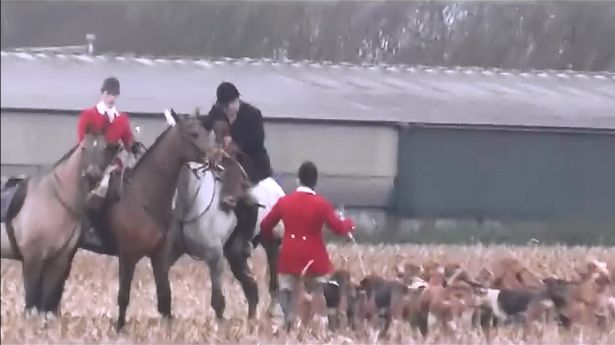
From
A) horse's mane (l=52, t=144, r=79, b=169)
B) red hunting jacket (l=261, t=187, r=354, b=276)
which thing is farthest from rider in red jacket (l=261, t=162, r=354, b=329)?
horse's mane (l=52, t=144, r=79, b=169)

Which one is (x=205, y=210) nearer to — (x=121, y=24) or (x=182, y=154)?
(x=182, y=154)

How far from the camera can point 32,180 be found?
7125 millimetres

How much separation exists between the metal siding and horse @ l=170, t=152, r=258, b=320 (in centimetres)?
94

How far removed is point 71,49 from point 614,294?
333 cm

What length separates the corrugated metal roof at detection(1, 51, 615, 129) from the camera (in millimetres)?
7203

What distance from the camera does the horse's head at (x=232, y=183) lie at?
7.71 meters

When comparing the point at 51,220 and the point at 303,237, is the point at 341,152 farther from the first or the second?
the point at 51,220

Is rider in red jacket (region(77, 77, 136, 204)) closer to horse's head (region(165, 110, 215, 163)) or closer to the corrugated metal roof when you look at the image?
the corrugated metal roof

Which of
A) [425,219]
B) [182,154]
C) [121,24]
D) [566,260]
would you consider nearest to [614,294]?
[566,260]

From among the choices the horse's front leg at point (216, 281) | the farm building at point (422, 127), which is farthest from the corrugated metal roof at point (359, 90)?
the horse's front leg at point (216, 281)

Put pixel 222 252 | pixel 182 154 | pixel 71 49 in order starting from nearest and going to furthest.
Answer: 1. pixel 71 49
2. pixel 182 154
3. pixel 222 252

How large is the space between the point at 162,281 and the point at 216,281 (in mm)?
366

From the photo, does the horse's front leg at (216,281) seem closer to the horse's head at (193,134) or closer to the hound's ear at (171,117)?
the horse's head at (193,134)

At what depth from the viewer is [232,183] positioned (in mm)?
7832
